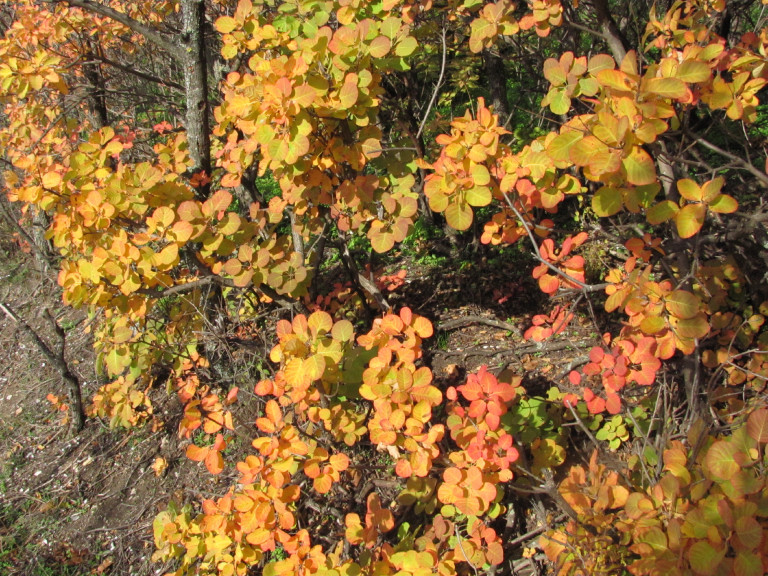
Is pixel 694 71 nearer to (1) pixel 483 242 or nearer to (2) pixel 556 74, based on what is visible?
(2) pixel 556 74

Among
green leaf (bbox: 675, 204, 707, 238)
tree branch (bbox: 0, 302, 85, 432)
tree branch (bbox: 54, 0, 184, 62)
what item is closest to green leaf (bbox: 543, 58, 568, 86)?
green leaf (bbox: 675, 204, 707, 238)

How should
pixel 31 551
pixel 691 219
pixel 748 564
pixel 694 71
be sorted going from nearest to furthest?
1. pixel 748 564
2. pixel 694 71
3. pixel 691 219
4. pixel 31 551

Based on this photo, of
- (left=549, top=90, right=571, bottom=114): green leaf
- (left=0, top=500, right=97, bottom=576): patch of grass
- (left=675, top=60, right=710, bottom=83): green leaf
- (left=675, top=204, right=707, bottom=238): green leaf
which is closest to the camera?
(left=675, top=60, right=710, bottom=83): green leaf

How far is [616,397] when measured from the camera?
5.52ft

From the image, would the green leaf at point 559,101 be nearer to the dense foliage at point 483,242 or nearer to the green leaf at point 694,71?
the dense foliage at point 483,242

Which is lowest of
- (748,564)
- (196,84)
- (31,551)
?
(31,551)

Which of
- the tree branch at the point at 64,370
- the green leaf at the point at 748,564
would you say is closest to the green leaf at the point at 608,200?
the green leaf at the point at 748,564

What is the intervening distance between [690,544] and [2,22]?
5.74m

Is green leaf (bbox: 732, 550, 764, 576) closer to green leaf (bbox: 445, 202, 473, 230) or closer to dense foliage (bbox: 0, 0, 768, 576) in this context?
dense foliage (bbox: 0, 0, 768, 576)

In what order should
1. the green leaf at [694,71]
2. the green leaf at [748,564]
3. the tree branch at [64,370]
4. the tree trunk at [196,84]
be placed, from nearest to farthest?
1. the green leaf at [748,564]
2. the green leaf at [694,71]
3. the tree trunk at [196,84]
4. the tree branch at [64,370]

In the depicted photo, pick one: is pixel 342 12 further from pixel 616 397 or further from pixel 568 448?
pixel 568 448

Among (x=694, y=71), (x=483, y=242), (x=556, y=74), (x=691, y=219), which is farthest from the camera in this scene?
(x=483, y=242)

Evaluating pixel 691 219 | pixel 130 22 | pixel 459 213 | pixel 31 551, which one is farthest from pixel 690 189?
A: pixel 31 551

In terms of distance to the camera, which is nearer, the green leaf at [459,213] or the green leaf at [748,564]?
the green leaf at [748,564]
